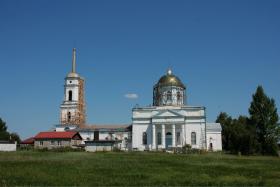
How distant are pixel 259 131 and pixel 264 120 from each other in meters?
1.81

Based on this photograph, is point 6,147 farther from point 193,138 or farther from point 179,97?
point 179,97

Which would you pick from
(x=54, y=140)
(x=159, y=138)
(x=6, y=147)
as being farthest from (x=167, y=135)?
(x=6, y=147)

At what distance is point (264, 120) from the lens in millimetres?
54812

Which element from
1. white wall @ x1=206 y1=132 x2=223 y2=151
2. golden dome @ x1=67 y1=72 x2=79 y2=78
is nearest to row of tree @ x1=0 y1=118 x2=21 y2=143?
golden dome @ x1=67 y1=72 x2=79 y2=78

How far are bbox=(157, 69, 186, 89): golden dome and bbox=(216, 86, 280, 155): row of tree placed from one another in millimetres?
18871

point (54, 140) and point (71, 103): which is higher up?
point (71, 103)

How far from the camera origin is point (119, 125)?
3076 inches

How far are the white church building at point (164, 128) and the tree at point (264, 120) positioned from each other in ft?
39.9

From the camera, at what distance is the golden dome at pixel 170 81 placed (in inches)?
2833

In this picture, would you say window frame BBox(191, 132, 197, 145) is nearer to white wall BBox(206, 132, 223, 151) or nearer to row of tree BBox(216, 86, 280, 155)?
white wall BBox(206, 132, 223, 151)

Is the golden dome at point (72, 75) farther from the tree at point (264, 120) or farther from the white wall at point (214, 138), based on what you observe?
the tree at point (264, 120)

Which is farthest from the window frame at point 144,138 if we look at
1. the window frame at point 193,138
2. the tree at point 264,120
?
the tree at point 264,120

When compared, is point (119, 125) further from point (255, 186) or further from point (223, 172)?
point (255, 186)

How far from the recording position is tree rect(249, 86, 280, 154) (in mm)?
53250
